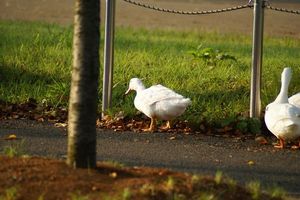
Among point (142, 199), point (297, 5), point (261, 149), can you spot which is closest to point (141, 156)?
point (261, 149)

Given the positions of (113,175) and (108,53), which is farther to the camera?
(108,53)

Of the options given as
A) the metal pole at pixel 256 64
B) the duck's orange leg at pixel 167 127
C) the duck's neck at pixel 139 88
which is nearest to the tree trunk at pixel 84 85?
the duck's orange leg at pixel 167 127

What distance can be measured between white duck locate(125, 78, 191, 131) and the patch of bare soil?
94.4 inches

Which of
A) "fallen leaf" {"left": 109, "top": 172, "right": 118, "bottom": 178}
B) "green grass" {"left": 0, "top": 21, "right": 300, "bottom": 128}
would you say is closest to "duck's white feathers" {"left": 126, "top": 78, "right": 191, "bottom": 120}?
"green grass" {"left": 0, "top": 21, "right": 300, "bottom": 128}

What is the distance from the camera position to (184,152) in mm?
7438

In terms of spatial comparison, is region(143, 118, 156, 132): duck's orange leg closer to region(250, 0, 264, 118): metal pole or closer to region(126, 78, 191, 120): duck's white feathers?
region(126, 78, 191, 120): duck's white feathers

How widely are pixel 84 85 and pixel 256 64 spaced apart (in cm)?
339

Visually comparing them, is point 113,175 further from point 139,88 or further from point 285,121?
point 139,88

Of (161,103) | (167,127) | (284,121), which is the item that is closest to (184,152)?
(161,103)

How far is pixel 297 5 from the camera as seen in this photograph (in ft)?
59.5

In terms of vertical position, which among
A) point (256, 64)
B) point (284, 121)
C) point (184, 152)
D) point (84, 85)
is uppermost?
point (256, 64)

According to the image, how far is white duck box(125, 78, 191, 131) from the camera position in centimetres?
808

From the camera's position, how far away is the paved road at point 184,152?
22.0 feet

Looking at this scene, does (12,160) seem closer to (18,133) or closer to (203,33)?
(18,133)
